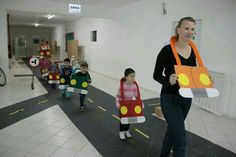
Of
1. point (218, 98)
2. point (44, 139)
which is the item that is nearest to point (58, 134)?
point (44, 139)

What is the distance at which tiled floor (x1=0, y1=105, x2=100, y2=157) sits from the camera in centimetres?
272

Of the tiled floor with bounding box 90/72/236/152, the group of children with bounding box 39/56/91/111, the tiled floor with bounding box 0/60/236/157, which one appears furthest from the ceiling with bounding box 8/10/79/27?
the tiled floor with bounding box 90/72/236/152

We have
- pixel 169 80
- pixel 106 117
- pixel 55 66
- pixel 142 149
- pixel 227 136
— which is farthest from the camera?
pixel 55 66

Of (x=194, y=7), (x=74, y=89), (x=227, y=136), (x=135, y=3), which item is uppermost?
(x=135, y=3)

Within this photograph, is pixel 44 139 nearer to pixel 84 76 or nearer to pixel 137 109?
pixel 137 109

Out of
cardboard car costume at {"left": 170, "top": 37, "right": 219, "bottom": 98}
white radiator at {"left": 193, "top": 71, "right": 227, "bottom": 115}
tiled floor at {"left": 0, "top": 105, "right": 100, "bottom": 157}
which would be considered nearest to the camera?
cardboard car costume at {"left": 170, "top": 37, "right": 219, "bottom": 98}

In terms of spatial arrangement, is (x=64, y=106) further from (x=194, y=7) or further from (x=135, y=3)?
→ (x=135, y=3)

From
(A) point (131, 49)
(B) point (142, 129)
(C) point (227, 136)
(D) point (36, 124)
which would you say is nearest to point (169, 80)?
(B) point (142, 129)

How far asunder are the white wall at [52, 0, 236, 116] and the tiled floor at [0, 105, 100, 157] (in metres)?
3.06

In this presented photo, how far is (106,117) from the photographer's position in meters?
4.09

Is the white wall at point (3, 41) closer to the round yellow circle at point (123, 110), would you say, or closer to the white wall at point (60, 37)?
the round yellow circle at point (123, 110)

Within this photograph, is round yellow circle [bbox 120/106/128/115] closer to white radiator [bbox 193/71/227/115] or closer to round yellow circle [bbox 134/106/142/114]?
round yellow circle [bbox 134/106/142/114]

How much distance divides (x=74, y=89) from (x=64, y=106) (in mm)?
632

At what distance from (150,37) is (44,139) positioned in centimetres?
432
